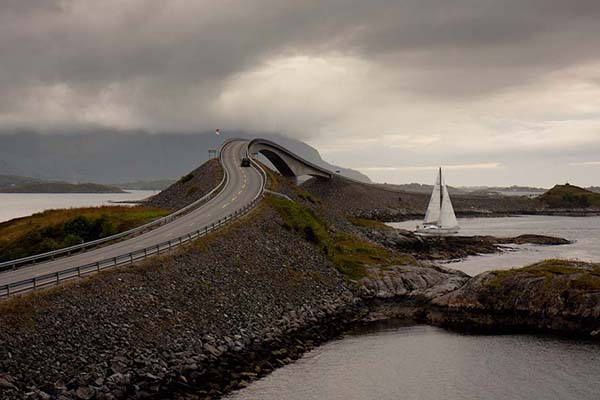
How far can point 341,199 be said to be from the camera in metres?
183

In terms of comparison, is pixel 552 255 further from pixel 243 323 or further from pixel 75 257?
pixel 75 257

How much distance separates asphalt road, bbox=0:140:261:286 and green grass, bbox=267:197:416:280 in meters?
6.47

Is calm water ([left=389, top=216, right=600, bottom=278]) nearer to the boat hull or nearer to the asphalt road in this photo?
the boat hull

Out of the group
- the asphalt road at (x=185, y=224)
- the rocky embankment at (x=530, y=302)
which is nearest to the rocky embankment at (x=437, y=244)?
the asphalt road at (x=185, y=224)

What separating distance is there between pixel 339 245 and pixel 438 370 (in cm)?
3666

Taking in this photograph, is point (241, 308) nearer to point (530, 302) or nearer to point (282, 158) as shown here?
point (530, 302)

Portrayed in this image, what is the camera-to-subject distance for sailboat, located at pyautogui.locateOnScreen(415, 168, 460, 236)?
370ft

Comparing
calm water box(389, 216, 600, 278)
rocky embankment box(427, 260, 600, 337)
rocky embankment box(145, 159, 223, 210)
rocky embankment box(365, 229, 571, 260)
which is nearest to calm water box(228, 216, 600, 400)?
rocky embankment box(427, 260, 600, 337)

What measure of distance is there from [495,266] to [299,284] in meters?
36.9

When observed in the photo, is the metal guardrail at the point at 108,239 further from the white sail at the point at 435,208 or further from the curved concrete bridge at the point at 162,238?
the white sail at the point at 435,208

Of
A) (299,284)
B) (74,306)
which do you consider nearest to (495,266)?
(299,284)

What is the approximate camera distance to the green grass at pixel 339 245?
226 ft

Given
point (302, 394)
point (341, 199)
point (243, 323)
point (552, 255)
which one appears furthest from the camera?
point (341, 199)

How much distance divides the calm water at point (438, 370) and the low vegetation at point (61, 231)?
34.4m
